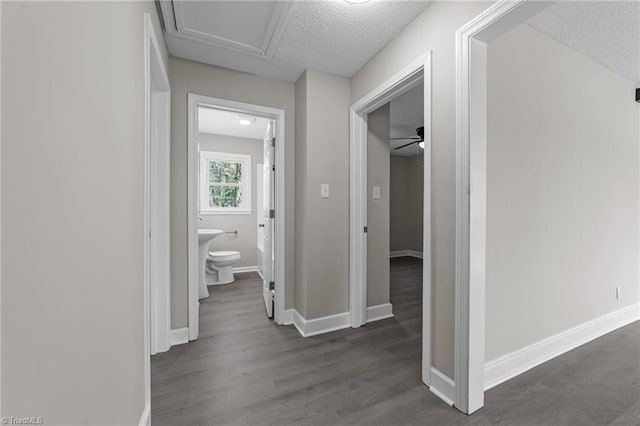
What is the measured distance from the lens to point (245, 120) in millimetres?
3699

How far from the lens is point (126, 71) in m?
1.01

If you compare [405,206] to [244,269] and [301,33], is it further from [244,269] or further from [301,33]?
[301,33]

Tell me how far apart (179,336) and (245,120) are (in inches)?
110

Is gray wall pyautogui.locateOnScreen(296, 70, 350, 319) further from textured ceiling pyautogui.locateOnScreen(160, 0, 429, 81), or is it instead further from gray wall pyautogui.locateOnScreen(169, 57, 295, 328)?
gray wall pyautogui.locateOnScreen(169, 57, 295, 328)

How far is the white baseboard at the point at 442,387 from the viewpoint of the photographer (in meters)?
1.48

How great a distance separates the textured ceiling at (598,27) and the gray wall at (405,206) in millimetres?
4052

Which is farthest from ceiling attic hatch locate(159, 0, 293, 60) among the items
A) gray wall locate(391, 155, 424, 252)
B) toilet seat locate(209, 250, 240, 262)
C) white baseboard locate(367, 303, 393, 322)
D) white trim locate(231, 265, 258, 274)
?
gray wall locate(391, 155, 424, 252)

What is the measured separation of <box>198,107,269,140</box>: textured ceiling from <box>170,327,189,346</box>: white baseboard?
2.57 metres

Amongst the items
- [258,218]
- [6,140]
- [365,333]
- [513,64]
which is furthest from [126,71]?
[258,218]

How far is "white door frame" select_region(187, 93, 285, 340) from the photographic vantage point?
2234 millimetres

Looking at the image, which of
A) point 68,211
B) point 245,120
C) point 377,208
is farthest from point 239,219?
point 68,211

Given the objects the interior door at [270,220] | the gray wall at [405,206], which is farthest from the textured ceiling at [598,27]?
the gray wall at [405,206]

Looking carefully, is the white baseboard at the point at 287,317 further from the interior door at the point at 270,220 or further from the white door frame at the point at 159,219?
the white door frame at the point at 159,219

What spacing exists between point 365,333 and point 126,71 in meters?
2.44
